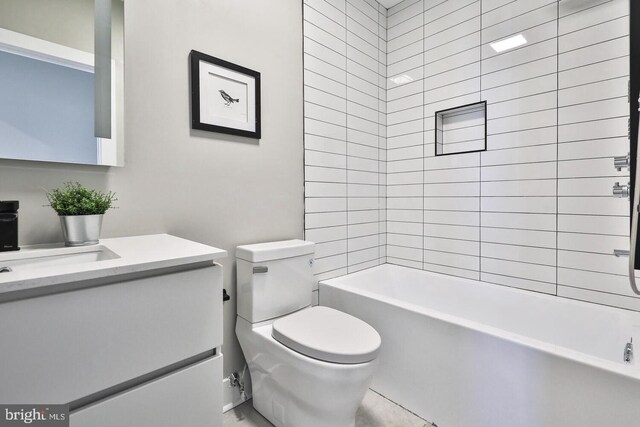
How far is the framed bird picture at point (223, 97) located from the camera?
1450mm

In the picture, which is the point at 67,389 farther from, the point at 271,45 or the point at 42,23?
the point at 271,45

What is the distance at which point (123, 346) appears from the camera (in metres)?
0.77

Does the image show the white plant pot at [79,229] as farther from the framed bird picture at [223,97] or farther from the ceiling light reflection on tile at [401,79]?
the ceiling light reflection on tile at [401,79]

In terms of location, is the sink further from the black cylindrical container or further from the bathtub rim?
the bathtub rim

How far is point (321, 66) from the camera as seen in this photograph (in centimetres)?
205

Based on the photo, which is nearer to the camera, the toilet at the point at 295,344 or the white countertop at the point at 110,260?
the white countertop at the point at 110,260

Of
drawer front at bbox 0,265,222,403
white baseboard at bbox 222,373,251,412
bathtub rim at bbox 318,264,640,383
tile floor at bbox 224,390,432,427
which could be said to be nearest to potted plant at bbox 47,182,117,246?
drawer front at bbox 0,265,222,403

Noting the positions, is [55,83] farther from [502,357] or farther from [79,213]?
[502,357]

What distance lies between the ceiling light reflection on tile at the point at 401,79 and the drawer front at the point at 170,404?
2376 mm

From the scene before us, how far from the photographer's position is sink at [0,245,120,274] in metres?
0.90

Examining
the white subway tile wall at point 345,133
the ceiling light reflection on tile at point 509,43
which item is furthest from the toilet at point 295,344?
the ceiling light reflection on tile at point 509,43

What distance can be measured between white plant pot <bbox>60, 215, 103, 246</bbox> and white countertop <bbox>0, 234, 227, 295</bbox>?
0.03m

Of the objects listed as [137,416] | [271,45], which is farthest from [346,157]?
[137,416]

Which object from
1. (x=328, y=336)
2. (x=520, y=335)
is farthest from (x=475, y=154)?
(x=328, y=336)
